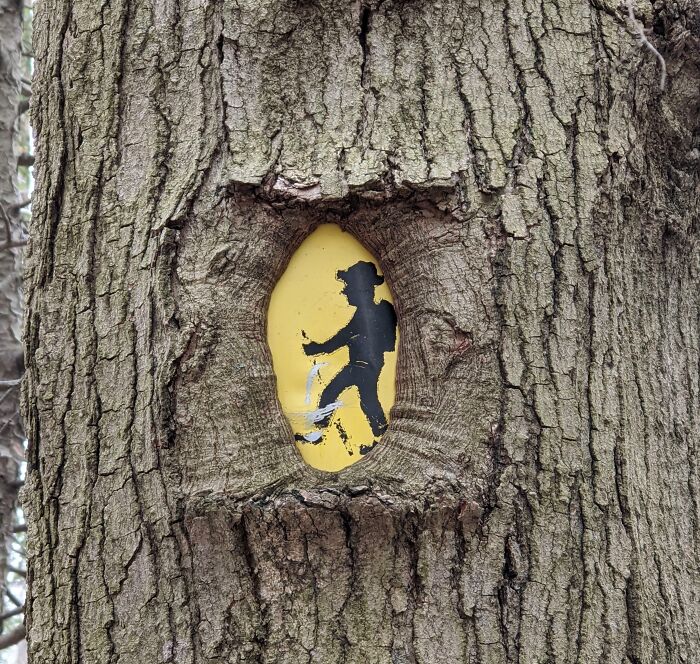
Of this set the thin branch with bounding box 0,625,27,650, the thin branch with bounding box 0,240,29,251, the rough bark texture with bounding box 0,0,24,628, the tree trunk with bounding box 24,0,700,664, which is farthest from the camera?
the rough bark texture with bounding box 0,0,24,628

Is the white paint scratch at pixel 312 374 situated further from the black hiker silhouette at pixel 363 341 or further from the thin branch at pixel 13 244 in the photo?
the thin branch at pixel 13 244

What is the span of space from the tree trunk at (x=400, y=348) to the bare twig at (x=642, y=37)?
24 millimetres

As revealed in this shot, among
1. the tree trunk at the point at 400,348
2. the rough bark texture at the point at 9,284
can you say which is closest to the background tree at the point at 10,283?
the rough bark texture at the point at 9,284

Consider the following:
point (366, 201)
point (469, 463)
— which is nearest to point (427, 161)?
point (366, 201)

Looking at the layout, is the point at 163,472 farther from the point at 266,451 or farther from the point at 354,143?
the point at 354,143

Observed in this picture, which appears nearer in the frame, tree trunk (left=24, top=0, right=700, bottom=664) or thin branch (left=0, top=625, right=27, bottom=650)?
tree trunk (left=24, top=0, right=700, bottom=664)

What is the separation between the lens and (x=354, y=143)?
1.43 m

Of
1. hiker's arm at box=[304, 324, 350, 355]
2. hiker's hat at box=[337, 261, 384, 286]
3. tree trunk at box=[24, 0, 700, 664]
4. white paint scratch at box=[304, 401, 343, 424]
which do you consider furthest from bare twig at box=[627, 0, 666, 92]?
white paint scratch at box=[304, 401, 343, 424]

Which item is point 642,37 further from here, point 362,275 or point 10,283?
point 10,283

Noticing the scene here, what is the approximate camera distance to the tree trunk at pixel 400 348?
133 cm

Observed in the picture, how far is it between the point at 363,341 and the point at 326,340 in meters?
0.07

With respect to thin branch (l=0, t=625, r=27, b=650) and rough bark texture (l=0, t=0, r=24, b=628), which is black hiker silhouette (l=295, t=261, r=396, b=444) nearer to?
thin branch (l=0, t=625, r=27, b=650)

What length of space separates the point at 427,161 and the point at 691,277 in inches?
26.1

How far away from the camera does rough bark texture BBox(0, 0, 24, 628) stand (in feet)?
10.9
